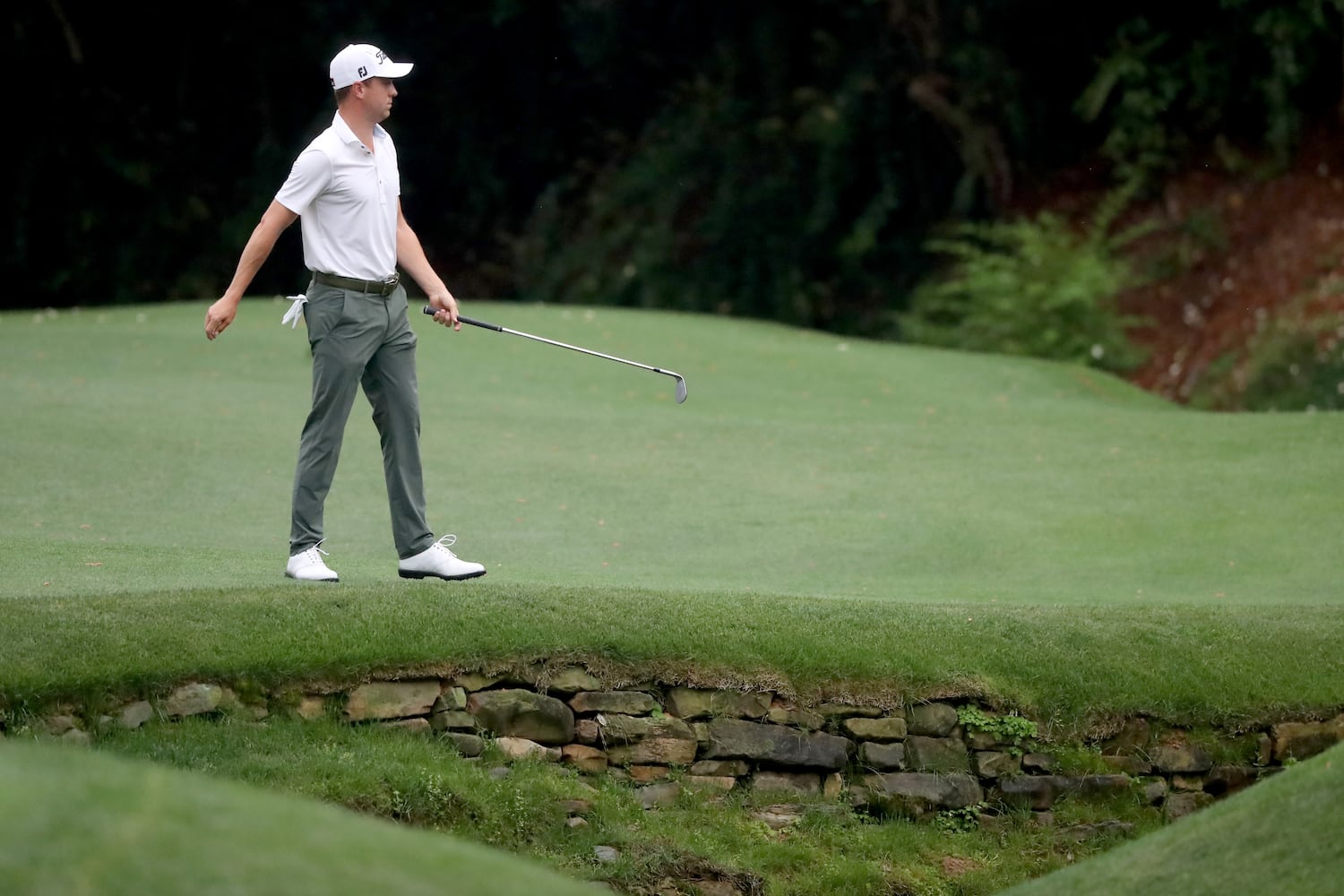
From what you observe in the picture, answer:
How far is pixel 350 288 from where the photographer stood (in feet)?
24.6

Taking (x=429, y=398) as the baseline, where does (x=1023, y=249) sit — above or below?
above

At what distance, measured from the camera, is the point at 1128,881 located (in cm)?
572

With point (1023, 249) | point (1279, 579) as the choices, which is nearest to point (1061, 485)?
point (1279, 579)

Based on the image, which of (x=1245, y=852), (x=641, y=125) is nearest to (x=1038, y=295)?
(x=641, y=125)

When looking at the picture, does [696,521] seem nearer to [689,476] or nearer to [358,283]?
[689,476]

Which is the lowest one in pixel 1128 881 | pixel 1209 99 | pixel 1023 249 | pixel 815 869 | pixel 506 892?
pixel 815 869

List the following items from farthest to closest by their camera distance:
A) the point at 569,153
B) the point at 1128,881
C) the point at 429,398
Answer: the point at 569,153 → the point at 429,398 → the point at 1128,881

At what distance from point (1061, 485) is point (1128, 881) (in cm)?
715

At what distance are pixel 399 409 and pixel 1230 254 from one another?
18.2 meters

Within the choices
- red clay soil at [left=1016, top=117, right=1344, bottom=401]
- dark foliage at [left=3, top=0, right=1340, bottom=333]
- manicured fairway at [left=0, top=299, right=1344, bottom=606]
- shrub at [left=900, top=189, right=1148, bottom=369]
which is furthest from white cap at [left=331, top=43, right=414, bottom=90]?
dark foliage at [left=3, top=0, right=1340, bottom=333]

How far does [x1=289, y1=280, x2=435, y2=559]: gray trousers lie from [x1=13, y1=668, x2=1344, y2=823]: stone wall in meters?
0.89

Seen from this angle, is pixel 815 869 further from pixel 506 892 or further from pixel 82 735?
pixel 506 892

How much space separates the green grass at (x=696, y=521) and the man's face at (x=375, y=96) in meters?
2.08

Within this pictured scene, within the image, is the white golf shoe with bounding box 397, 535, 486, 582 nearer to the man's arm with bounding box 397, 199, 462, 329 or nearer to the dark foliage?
the man's arm with bounding box 397, 199, 462, 329
